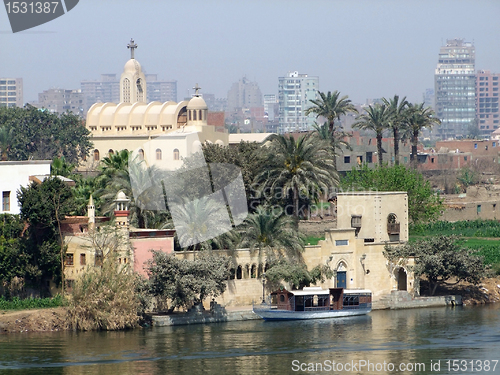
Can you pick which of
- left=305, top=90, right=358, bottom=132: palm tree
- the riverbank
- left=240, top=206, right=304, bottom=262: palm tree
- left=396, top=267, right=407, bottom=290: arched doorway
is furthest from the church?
the riverbank

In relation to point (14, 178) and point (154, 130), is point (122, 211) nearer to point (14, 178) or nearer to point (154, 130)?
point (14, 178)

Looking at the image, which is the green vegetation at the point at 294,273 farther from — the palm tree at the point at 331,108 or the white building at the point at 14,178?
the palm tree at the point at 331,108

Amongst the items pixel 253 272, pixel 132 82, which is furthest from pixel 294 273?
pixel 132 82

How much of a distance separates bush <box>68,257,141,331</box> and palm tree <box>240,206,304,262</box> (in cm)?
860

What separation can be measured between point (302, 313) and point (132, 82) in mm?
70901

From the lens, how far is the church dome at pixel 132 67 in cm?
12150

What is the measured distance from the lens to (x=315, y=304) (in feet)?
181

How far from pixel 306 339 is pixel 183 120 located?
55.1m

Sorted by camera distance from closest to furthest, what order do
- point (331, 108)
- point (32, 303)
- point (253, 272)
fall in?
point (32, 303), point (253, 272), point (331, 108)

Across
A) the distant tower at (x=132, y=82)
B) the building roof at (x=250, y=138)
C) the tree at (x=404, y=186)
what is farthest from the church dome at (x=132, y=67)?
the tree at (x=404, y=186)

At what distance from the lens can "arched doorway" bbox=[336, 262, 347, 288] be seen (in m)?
58.7

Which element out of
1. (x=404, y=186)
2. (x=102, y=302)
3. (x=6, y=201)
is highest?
(x=404, y=186)

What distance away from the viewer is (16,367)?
41500 millimetres

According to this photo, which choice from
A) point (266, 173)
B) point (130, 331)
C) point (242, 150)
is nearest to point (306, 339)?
point (130, 331)
